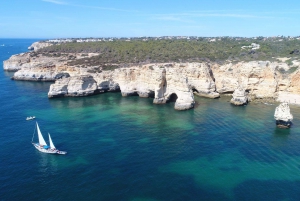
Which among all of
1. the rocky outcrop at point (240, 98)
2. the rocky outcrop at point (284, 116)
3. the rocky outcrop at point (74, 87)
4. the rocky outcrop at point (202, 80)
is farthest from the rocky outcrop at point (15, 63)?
the rocky outcrop at point (284, 116)

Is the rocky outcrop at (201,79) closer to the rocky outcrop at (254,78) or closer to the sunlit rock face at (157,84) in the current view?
the rocky outcrop at (254,78)

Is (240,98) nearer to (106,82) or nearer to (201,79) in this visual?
(201,79)

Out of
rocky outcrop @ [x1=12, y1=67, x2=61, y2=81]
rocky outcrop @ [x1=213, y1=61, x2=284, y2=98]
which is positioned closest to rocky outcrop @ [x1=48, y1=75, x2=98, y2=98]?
rocky outcrop @ [x1=12, y1=67, x2=61, y2=81]

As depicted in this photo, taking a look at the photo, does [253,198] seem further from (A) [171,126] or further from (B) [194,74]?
(B) [194,74]

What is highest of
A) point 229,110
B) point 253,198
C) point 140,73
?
point 140,73

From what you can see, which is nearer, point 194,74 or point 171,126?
point 171,126

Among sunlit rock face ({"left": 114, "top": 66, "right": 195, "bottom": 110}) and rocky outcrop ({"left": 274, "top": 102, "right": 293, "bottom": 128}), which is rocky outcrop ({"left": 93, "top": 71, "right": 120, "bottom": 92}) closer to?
sunlit rock face ({"left": 114, "top": 66, "right": 195, "bottom": 110})

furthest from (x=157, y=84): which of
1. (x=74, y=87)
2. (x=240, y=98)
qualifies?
(x=74, y=87)

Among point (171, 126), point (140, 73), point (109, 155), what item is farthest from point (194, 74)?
point (109, 155)
